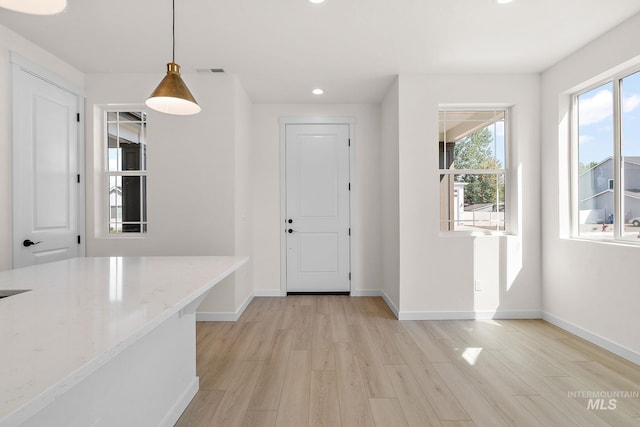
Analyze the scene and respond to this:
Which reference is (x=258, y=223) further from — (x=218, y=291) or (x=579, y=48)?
(x=579, y=48)

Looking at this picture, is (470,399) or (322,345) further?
(322,345)

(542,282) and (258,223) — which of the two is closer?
(542,282)

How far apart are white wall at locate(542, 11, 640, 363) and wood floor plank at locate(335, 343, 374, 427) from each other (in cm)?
212

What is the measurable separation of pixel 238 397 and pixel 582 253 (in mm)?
3138

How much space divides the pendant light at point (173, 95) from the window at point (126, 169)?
6.07 feet

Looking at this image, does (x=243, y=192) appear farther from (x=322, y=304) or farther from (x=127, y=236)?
(x=322, y=304)

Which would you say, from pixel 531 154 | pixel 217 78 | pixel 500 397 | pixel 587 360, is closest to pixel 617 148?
pixel 531 154

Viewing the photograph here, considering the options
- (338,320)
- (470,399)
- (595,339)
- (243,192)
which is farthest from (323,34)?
(595,339)

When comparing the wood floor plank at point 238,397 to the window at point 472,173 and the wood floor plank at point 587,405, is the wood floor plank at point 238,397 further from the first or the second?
the window at point 472,173

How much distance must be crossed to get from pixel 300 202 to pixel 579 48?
3.36 m

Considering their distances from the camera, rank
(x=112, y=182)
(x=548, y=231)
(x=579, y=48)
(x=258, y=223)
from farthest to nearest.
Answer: (x=258, y=223)
(x=112, y=182)
(x=548, y=231)
(x=579, y=48)

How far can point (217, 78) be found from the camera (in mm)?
3645

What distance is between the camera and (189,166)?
3641mm

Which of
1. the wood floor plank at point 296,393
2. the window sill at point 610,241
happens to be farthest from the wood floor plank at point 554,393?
the wood floor plank at point 296,393
